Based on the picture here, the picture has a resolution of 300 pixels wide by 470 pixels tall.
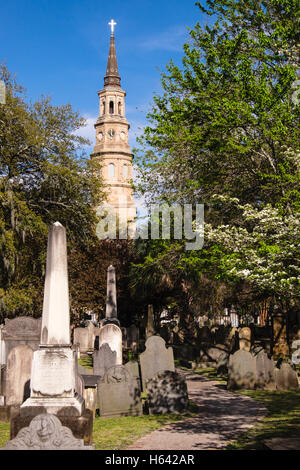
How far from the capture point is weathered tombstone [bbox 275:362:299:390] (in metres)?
14.6

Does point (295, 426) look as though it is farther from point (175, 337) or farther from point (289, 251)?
point (175, 337)

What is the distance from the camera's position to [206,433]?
927cm

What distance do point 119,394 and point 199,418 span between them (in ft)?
6.24

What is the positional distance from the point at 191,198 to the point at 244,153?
2782 millimetres

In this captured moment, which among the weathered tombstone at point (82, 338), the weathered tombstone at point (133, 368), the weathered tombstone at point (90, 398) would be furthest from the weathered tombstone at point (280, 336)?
the weathered tombstone at point (90, 398)

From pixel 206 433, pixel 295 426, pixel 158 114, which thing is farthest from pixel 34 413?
pixel 158 114

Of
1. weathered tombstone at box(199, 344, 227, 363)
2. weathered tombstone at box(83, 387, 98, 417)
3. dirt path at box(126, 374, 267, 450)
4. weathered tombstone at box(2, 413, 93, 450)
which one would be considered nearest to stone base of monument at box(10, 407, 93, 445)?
dirt path at box(126, 374, 267, 450)

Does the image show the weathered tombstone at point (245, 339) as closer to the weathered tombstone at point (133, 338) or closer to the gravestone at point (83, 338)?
the weathered tombstone at point (133, 338)

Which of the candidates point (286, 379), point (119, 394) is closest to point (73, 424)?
point (119, 394)

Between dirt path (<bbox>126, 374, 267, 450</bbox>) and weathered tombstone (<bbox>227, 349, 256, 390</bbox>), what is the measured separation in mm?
453

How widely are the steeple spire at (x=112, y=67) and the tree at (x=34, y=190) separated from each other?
187ft

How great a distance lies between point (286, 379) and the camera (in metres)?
14.6

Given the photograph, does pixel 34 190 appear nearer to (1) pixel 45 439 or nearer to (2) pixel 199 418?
(2) pixel 199 418

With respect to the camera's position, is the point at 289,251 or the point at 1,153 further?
the point at 1,153
